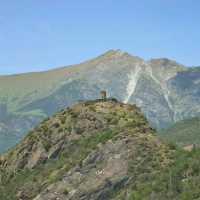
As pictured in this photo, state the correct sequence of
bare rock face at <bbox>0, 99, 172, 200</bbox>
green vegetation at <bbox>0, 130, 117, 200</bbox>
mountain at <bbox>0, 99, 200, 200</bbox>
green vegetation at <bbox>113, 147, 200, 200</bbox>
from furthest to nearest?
green vegetation at <bbox>0, 130, 117, 200</bbox>, bare rock face at <bbox>0, 99, 172, 200</bbox>, mountain at <bbox>0, 99, 200, 200</bbox>, green vegetation at <bbox>113, 147, 200, 200</bbox>

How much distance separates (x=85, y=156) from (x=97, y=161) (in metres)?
3.71

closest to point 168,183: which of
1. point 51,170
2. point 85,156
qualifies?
point 85,156

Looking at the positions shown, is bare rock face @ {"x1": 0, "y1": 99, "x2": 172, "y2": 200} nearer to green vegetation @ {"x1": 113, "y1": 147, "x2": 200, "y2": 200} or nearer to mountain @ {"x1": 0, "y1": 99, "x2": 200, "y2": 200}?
mountain @ {"x1": 0, "y1": 99, "x2": 200, "y2": 200}

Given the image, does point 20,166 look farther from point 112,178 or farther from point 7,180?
point 112,178

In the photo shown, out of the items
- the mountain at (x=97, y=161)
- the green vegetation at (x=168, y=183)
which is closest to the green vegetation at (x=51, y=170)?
the mountain at (x=97, y=161)

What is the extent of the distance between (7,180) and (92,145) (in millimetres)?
25846

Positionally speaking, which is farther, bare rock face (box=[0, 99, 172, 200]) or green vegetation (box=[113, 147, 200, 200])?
bare rock face (box=[0, 99, 172, 200])

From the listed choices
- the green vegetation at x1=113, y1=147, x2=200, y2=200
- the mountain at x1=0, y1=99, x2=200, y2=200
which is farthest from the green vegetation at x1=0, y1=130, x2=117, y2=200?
the green vegetation at x1=113, y1=147, x2=200, y2=200

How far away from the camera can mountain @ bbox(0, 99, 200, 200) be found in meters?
118

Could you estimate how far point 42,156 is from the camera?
487ft

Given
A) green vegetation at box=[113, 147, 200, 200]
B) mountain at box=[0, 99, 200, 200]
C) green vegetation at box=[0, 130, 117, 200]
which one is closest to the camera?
green vegetation at box=[113, 147, 200, 200]

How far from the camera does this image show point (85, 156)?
134 m

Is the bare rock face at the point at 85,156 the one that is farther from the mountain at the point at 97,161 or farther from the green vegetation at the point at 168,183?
the green vegetation at the point at 168,183

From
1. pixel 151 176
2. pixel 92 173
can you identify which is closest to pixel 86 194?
pixel 92 173
